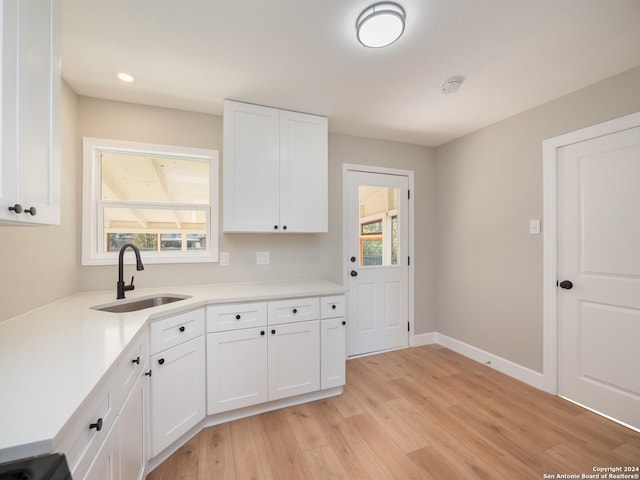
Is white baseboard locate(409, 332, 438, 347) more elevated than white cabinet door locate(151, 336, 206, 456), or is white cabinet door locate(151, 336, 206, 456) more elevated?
white cabinet door locate(151, 336, 206, 456)

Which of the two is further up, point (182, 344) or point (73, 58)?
point (73, 58)

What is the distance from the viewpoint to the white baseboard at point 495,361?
234 centimetres

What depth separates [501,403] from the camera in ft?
6.95

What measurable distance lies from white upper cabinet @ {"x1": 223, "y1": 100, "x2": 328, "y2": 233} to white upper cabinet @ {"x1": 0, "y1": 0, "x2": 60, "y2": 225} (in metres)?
1.14

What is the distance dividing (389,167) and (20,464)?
3.24 metres

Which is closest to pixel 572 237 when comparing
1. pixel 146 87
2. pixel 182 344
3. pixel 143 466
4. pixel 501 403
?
pixel 501 403

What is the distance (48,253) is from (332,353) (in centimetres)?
211

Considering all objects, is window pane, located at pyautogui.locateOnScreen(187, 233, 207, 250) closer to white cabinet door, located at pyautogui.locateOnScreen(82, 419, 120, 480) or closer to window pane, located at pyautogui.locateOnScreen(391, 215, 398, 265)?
white cabinet door, located at pyautogui.locateOnScreen(82, 419, 120, 480)

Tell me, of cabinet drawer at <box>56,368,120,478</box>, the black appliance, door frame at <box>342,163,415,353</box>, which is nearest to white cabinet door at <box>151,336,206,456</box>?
cabinet drawer at <box>56,368,120,478</box>

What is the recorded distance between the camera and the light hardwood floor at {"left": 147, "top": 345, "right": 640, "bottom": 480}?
1.52 m

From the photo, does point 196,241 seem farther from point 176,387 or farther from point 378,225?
point 378,225

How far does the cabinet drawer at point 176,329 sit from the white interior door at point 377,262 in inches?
63.8

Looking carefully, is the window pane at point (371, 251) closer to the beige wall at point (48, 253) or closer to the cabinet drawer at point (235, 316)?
the cabinet drawer at point (235, 316)

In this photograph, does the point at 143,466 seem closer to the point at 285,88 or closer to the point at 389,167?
the point at 285,88
